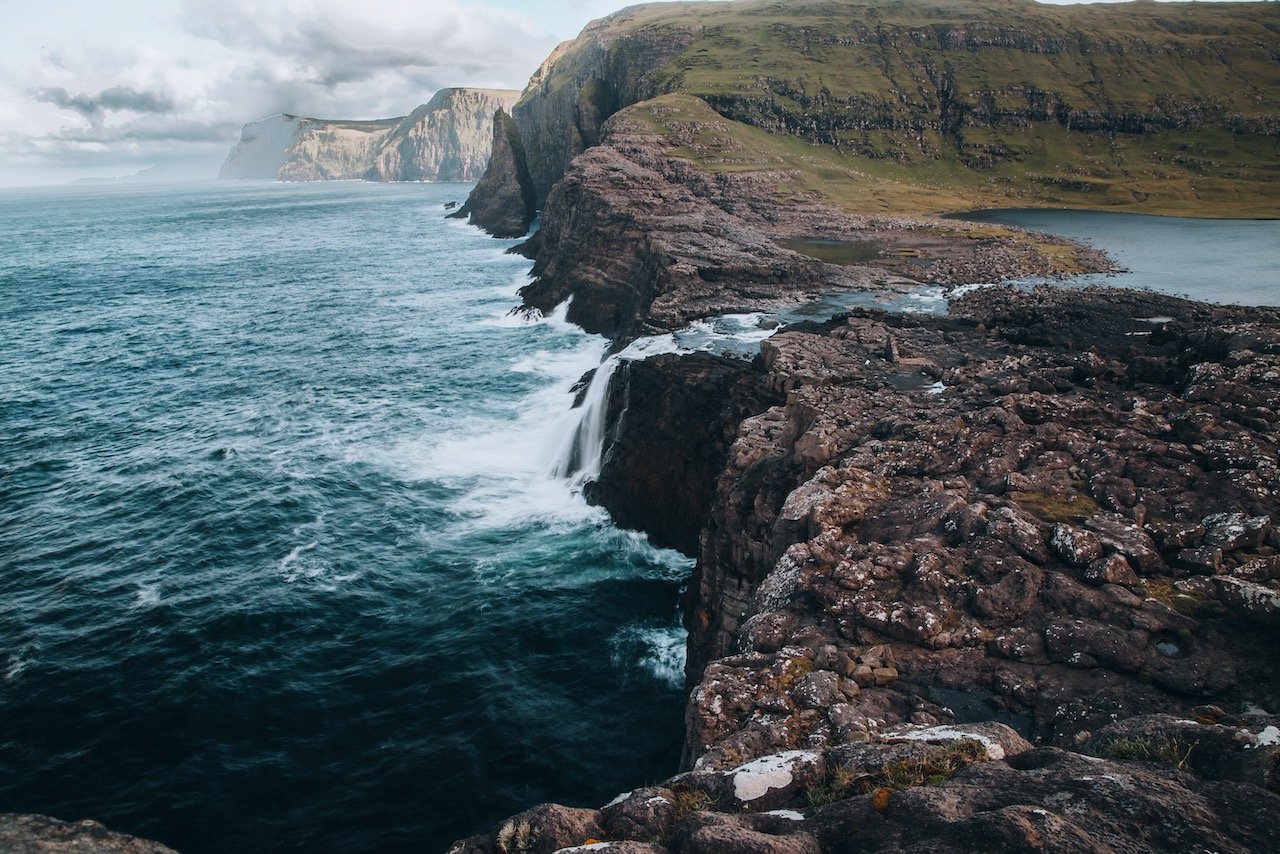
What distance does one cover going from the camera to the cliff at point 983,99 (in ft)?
455

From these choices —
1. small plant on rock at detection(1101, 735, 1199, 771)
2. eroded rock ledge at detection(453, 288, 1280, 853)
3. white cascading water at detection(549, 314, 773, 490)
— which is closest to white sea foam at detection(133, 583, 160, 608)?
white cascading water at detection(549, 314, 773, 490)

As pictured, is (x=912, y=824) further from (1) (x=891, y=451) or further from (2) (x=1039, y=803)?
(1) (x=891, y=451)

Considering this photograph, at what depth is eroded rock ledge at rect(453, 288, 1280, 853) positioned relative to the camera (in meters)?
9.50

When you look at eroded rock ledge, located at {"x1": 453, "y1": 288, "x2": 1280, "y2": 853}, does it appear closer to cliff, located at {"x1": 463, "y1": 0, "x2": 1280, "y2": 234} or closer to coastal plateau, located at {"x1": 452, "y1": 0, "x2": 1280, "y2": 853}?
coastal plateau, located at {"x1": 452, "y1": 0, "x2": 1280, "y2": 853}

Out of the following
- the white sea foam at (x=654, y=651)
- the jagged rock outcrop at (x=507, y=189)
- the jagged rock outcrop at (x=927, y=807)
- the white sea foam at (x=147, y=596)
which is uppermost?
the jagged rock outcrop at (x=507, y=189)

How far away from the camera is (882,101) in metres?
165

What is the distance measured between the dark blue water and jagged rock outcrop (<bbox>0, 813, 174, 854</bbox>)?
8815 millimetres

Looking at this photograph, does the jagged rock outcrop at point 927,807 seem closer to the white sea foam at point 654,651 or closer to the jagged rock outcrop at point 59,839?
the jagged rock outcrop at point 59,839

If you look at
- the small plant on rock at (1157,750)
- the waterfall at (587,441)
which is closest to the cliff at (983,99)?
the waterfall at (587,441)

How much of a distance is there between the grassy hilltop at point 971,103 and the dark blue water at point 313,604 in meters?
82.4

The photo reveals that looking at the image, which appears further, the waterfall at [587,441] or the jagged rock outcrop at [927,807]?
the waterfall at [587,441]

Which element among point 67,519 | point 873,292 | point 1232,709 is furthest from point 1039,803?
point 873,292

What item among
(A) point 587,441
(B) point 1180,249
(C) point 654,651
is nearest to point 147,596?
(C) point 654,651

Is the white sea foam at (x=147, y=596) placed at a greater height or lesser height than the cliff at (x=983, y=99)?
lesser
